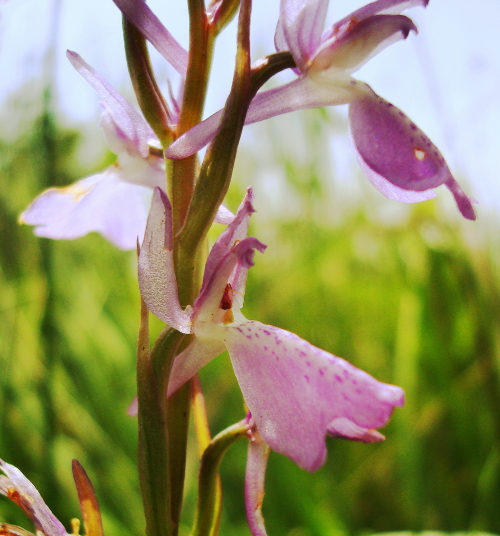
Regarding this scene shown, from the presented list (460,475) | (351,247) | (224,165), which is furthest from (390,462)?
(224,165)

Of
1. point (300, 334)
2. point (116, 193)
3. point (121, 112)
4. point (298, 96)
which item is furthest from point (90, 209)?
point (300, 334)

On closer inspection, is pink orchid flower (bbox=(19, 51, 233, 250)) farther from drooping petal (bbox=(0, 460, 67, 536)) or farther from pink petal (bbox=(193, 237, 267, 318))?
drooping petal (bbox=(0, 460, 67, 536))

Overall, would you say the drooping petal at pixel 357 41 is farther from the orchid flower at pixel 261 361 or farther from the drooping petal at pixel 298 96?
the orchid flower at pixel 261 361

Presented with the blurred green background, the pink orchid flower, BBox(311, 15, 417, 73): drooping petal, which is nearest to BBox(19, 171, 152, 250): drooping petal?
the pink orchid flower

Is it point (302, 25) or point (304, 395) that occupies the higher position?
point (302, 25)

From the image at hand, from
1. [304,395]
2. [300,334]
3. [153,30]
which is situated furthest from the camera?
[300,334]

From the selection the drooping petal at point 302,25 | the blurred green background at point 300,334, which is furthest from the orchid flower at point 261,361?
the blurred green background at point 300,334

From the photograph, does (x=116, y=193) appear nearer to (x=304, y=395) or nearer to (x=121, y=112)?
(x=121, y=112)
